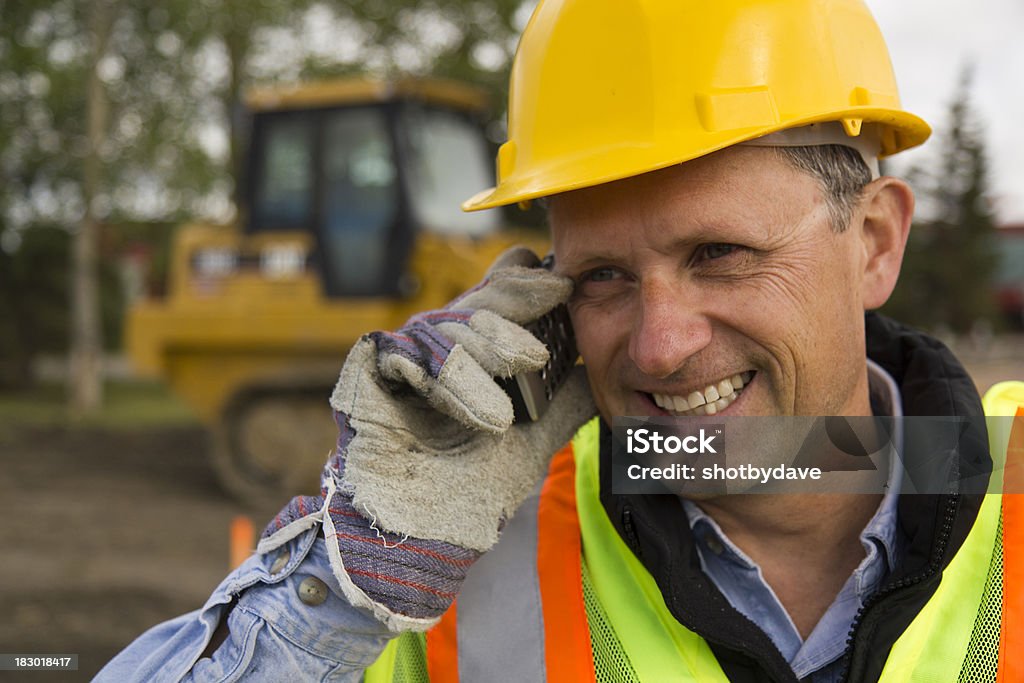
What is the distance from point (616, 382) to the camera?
5.81 feet

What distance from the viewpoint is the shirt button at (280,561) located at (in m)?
1.60

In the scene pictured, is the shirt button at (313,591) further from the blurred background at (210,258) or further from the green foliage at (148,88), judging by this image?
the green foliage at (148,88)

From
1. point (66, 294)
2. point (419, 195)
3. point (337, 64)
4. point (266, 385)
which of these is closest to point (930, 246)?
point (419, 195)

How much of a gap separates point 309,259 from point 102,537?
263 cm

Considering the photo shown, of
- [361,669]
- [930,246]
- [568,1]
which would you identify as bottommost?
[930,246]

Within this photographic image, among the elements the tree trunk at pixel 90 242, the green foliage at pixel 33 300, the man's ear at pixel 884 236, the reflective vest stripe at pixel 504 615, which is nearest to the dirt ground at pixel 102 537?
the man's ear at pixel 884 236

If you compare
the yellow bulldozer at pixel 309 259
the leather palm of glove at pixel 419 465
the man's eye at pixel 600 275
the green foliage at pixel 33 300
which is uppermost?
the man's eye at pixel 600 275

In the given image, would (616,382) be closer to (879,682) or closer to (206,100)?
(879,682)

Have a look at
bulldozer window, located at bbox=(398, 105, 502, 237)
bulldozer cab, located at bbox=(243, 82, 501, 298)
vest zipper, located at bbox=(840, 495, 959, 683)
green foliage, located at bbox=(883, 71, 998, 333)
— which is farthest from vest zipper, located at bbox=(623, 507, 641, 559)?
green foliage, located at bbox=(883, 71, 998, 333)

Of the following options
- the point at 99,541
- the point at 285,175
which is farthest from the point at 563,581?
the point at 285,175

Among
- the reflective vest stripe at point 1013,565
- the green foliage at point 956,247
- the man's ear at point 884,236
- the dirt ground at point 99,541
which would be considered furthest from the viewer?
the green foliage at point 956,247

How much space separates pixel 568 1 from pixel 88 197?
46.2ft

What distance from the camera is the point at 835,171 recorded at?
1729mm

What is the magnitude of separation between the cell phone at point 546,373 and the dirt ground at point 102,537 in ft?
7.10
